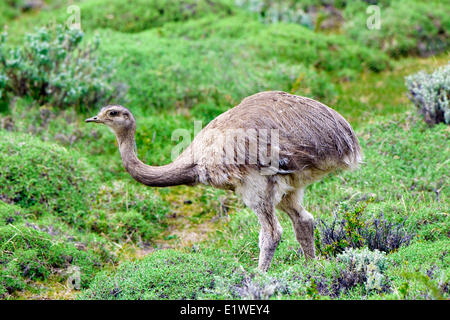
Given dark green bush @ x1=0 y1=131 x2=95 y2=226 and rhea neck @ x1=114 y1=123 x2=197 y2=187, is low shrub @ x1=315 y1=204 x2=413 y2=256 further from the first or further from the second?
dark green bush @ x1=0 y1=131 x2=95 y2=226

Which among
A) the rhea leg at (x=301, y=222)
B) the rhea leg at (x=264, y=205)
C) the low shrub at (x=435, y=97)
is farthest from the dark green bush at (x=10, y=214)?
the low shrub at (x=435, y=97)

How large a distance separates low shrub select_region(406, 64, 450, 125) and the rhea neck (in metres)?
3.71

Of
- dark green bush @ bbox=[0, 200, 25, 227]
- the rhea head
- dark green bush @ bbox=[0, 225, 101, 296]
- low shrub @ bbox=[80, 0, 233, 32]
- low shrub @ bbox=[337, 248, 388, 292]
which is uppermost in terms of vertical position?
low shrub @ bbox=[80, 0, 233, 32]

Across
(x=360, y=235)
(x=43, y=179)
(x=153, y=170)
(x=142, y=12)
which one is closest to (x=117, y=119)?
(x=153, y=170)

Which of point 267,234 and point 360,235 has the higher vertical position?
point 267,234

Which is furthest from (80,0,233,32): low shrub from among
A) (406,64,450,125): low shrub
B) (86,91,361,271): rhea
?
(86,91,361,271): rhea

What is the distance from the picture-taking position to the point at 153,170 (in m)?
5.07

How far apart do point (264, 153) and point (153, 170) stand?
966 mm

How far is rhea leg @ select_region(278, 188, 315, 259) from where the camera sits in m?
5.23

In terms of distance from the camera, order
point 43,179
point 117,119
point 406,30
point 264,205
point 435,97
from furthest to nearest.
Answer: point 406,30
point 435,97
point 43,179
point 117,119
point 264,205

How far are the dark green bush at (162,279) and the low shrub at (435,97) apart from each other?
3667 millimetres

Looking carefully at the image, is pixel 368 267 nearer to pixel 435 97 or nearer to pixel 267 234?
pixel 267 234

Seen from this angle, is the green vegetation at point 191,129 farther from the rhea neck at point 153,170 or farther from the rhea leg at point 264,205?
the rhea neck at point 153,170

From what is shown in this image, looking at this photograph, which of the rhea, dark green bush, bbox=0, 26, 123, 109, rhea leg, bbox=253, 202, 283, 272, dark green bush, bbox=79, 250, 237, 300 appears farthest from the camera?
dark green bush, bbox=0, 26, 123, 109
